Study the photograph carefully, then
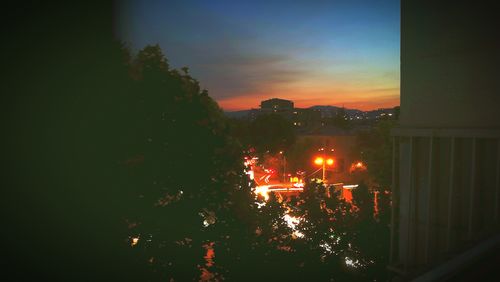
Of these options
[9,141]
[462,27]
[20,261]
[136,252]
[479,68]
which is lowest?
[136,252]

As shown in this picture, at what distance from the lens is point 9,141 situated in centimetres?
471

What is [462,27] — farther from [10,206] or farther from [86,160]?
[10,206]

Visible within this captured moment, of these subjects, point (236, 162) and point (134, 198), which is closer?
point (134, 198)

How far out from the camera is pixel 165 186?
21.2ft

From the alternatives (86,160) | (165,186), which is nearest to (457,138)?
(165,186)


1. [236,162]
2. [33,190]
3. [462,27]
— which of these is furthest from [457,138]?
[33,190]

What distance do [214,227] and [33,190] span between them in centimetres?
324

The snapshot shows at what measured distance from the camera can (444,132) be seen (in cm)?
697

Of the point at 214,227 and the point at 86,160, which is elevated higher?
the point at 86,160

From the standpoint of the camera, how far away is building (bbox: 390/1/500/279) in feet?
21.3

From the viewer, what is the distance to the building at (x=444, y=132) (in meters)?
6.50

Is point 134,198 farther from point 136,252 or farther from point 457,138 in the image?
point 457,138

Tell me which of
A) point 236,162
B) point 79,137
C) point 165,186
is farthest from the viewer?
point 236,162

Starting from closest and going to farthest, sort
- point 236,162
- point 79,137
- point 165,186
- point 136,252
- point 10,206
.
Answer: point 10,206, point 79,137, point 136,252, point 165,186, point 236,162
